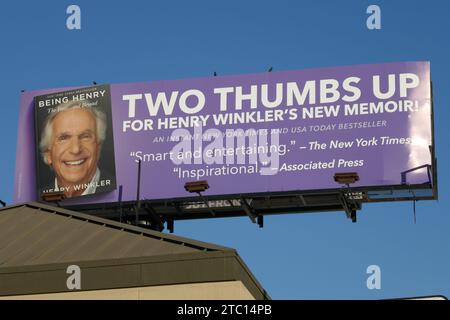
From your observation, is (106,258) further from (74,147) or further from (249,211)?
(74,147)

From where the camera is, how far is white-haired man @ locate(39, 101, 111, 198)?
3822cm

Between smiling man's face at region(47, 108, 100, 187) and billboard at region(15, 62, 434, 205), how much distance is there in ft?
2.63

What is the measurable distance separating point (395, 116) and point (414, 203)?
2840mm

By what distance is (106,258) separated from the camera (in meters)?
21.1

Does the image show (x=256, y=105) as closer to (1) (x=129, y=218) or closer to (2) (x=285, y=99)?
(2) (x=285, y=99)

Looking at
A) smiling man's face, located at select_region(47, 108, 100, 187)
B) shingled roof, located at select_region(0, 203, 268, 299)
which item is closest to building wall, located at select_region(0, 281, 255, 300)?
shingled roof, located at select_region(0, 203, 268, 299)

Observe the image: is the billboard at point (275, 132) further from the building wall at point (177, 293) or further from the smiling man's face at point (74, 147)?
the building wall at point (177, 293)

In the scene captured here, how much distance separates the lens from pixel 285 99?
122 feet

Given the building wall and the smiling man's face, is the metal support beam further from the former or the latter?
the building wall

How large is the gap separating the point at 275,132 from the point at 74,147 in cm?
709
